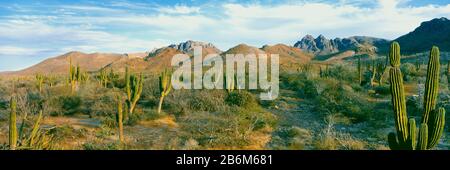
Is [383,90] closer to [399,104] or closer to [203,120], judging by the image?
[203,120]

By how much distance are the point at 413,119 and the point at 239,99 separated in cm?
919

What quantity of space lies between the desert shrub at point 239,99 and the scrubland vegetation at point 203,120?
0.06m

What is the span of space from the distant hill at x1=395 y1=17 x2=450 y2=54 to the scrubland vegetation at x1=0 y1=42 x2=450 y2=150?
180 ft

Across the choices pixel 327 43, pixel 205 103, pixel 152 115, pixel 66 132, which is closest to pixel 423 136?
pixel 66 132

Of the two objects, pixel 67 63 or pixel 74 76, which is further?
pixel 67 63

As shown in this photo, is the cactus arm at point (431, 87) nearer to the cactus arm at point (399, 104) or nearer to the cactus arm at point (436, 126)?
the cactus arm at point (436, 126)

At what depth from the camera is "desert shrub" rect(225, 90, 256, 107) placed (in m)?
15.8

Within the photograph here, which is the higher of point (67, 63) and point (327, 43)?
point (327, 43)

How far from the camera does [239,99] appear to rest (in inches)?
632

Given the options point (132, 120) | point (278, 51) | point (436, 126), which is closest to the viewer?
point (436, 126)

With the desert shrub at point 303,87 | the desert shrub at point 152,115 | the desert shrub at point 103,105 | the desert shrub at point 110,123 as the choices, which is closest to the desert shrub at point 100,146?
the desert shrub at point 110,123

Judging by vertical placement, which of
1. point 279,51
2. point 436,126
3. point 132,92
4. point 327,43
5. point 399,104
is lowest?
point 436,126

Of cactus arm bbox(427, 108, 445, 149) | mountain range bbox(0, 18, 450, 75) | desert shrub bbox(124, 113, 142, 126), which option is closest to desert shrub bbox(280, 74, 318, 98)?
desert shrub bbox(124, 113, 142, 126)
